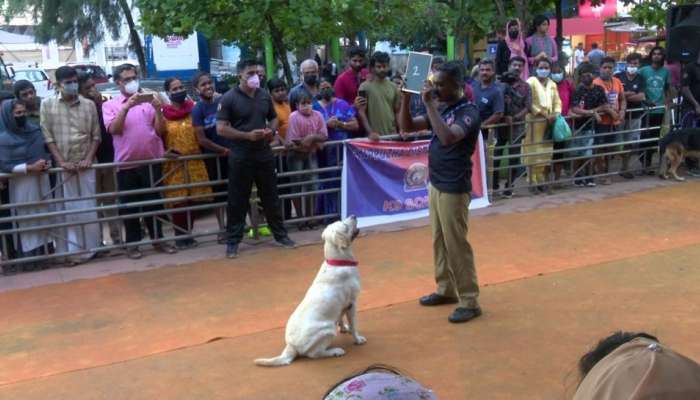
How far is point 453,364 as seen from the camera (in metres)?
5.07

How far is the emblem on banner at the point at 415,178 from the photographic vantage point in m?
9.04

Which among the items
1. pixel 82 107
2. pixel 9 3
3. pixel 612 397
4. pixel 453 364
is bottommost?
pixel 453 364

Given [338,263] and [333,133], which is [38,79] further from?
[338,263]

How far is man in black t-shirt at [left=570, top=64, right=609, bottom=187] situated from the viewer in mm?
10766

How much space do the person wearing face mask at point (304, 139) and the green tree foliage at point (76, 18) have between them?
21.2 meters

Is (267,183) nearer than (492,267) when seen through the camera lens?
No

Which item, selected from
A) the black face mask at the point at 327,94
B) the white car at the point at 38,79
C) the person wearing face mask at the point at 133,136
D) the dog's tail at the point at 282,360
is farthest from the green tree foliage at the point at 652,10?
the white car at the point at 38,79

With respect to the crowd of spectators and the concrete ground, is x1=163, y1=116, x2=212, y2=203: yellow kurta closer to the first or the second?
the crowd of spectators

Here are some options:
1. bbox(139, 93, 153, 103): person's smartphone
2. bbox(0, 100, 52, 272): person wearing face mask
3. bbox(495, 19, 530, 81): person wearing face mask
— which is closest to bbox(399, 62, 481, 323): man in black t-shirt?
bbox(139, 93, 153, 103): person's smartphone

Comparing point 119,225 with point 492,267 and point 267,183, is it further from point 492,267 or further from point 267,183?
point 492,267

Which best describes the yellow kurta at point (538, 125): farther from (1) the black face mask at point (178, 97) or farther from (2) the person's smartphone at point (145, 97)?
(2) the person's smartphone at point (145, 97)

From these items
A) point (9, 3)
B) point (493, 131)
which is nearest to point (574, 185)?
point (493, 131)

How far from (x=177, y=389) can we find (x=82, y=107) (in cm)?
401

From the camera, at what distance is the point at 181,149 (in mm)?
8156
